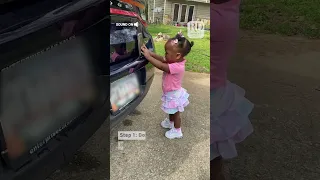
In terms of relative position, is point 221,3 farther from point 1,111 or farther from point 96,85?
point 1,111

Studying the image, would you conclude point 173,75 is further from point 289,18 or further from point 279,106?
point 289,18

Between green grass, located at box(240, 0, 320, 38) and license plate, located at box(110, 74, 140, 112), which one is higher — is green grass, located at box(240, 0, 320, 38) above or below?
above

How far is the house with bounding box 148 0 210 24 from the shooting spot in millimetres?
1092

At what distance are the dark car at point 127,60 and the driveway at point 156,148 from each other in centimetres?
4

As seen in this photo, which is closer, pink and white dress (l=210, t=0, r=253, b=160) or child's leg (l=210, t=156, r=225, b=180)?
pink and white dress (l=210, t=0, r=253, b=160)

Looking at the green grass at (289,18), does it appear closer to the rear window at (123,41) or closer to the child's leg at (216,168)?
the child's leg at (216,168)

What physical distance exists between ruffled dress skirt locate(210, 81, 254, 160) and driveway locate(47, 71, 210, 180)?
33mm

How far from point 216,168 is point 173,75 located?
551 mm

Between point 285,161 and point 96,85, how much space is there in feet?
3.87

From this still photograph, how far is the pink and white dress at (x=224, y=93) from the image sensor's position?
3.72 ft

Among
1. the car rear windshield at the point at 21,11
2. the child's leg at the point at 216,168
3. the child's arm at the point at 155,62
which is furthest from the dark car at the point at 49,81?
the child's leg at the point at 216,168

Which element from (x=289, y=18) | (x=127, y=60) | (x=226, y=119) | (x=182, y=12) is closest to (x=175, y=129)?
(x=226, y=119)

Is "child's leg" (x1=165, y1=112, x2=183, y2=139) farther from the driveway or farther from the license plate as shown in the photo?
the license plate

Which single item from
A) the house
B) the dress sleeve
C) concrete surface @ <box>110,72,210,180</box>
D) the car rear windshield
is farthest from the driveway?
the car rear windshield
